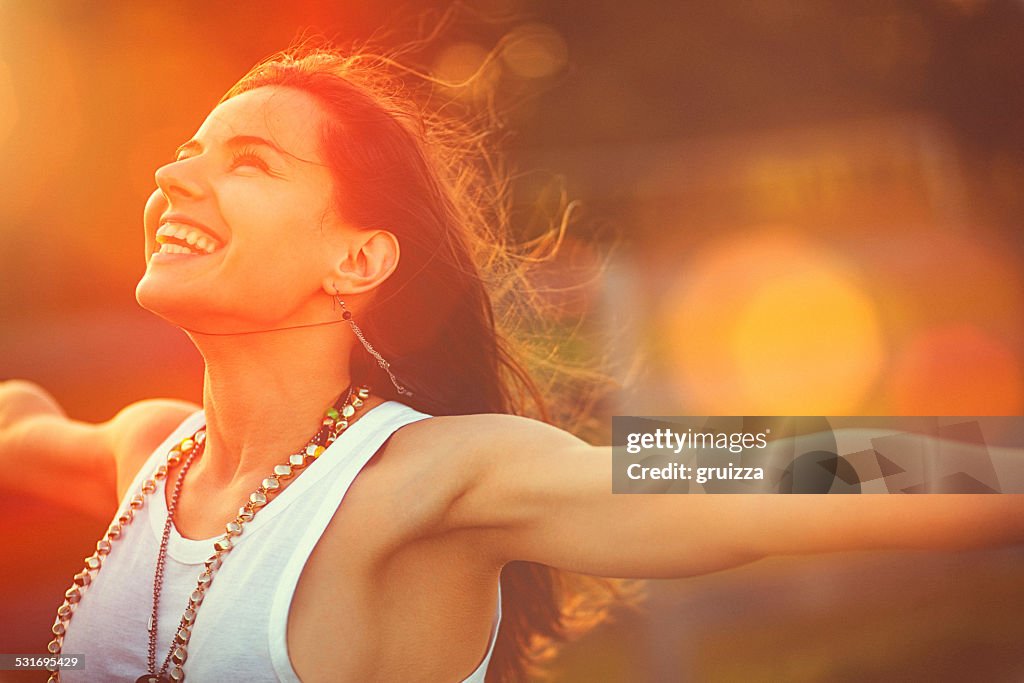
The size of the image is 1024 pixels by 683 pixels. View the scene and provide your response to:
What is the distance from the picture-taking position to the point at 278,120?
1273 millimetres

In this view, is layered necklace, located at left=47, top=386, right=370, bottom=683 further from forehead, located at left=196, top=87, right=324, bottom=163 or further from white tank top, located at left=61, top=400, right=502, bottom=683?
forehead, located at left=196, top=87, right=324, bottom=163

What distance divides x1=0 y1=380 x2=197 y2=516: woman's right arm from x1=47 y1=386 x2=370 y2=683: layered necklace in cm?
9

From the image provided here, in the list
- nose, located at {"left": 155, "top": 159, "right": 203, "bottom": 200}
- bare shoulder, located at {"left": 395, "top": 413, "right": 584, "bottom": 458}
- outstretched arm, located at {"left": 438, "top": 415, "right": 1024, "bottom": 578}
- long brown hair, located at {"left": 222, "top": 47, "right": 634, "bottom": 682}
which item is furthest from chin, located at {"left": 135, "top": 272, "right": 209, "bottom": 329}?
outstretched arm, located at {"left": 438, "top": 415, "right": 1024, "bottom": 578}

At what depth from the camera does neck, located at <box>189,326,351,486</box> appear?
129cm

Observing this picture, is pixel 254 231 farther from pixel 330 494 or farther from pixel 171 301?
pixel 330 494

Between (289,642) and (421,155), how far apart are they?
2.33 feet

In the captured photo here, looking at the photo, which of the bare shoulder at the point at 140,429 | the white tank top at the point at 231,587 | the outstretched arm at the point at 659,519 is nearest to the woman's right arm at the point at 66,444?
the bare shoulder at the point at 140,429

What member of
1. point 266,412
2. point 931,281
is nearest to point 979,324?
point 931,281

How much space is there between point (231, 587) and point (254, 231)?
49 centimetres

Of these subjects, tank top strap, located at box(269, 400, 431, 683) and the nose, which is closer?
tank top strap, located at box(269, 400, 431, 683)

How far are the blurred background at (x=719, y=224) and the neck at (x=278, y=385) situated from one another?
7.3 inches

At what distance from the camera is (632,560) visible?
3.74 feet

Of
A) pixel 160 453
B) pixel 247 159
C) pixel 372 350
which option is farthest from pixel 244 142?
pixel 160 453

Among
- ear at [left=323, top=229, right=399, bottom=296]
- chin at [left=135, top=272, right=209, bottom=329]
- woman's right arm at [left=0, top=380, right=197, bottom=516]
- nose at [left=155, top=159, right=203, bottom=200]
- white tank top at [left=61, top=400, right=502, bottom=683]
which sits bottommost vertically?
white tank top at [left=61, top=400, right=502, bottom=683]
